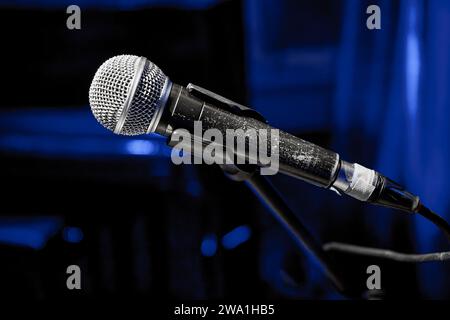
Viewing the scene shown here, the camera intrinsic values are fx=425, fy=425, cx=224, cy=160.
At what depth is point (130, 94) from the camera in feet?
1.82

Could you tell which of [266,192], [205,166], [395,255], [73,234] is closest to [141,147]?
[205,166]

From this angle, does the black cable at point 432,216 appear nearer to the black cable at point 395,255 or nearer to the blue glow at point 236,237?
the black cable at point 395,255

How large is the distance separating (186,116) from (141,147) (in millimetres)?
575

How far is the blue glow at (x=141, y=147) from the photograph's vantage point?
3.67 ft

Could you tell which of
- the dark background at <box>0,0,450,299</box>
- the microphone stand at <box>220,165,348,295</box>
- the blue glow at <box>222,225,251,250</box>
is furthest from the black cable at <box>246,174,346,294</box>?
the blue glow at <box>222,225,251,250</box>

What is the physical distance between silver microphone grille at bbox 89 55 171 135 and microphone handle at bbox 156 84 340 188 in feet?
0.05

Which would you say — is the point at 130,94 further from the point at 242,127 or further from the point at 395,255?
the point at 395,255

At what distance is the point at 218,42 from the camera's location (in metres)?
1.09

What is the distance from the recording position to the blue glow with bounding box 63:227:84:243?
1148 mm

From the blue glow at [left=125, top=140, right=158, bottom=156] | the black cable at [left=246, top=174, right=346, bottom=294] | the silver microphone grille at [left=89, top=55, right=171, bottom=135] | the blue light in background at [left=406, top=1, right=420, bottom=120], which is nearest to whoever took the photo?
the silver microphone grille at [left=89, top=55, right=171, bottom=135]

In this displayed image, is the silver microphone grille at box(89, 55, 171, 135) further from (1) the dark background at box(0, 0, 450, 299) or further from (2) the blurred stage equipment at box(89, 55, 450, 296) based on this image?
(1) the dark background at box(0, 0, 450, 299)

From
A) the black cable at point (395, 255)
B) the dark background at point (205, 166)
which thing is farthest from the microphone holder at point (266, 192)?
the dark background at point (205, 166)

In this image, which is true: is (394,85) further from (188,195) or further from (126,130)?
(126,130)

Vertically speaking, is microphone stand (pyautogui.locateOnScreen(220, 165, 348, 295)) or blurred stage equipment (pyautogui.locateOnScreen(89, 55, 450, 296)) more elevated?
blurred stage equipment (pyautogui.locateOnScreen(89, 55, 450, 296))
